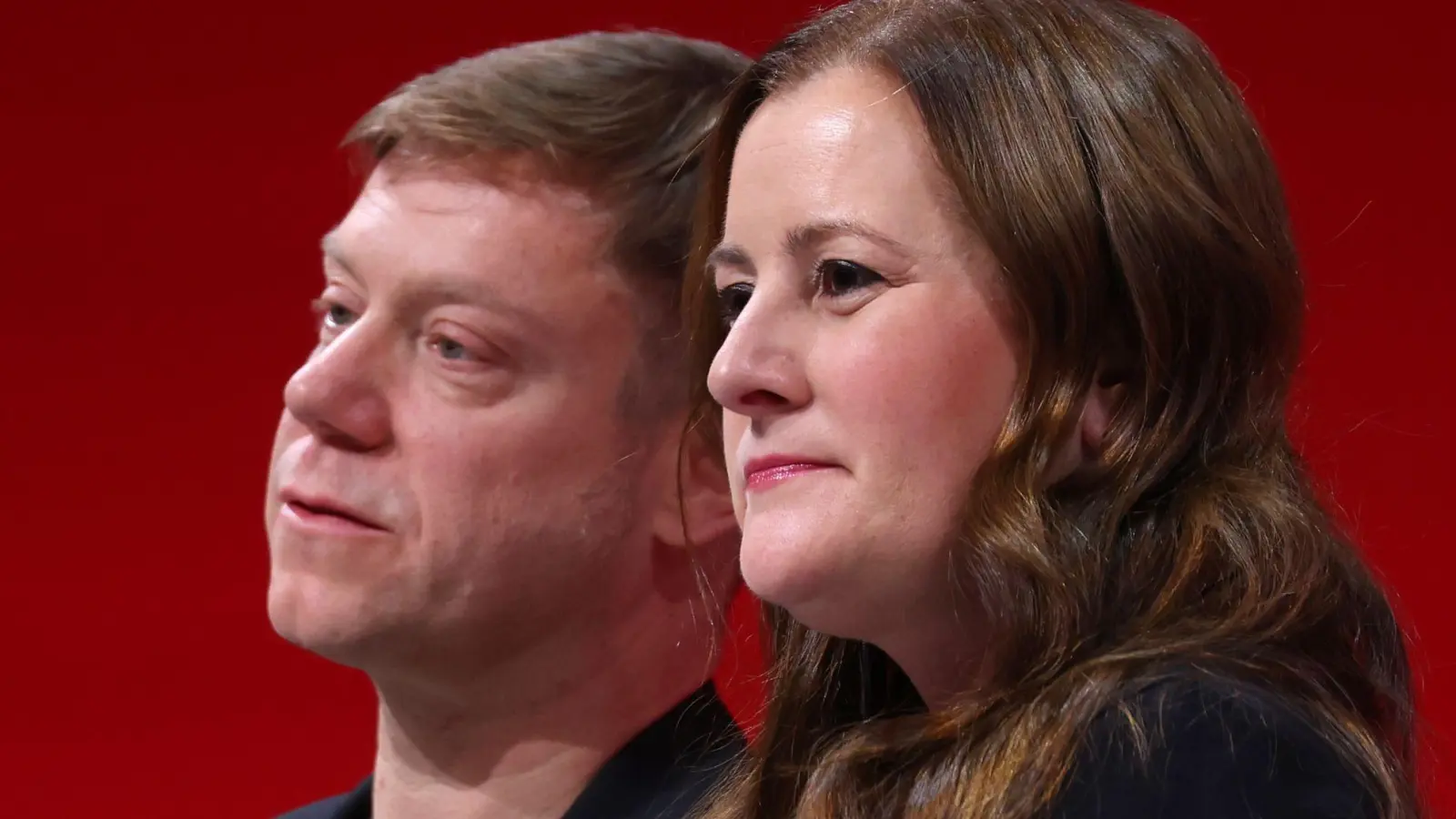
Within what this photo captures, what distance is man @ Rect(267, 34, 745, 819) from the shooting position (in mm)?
1505

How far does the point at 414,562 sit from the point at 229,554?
31.9 inches

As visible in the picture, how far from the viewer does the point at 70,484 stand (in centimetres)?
222

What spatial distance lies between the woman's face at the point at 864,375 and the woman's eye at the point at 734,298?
2.5 inches

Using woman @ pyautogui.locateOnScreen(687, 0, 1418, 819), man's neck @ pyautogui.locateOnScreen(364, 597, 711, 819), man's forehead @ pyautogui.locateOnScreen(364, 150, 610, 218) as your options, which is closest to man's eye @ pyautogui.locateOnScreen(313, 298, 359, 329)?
man's forehead @ pyautogui.locateOnScreen(364, 150, 610, 218)

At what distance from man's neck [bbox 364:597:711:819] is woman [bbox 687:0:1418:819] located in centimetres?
37

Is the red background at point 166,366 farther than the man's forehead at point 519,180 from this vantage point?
Yes

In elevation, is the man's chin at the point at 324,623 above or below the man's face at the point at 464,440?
below

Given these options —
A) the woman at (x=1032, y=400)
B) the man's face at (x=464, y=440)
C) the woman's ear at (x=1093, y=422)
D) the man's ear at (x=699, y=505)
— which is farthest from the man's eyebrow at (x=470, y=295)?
the woman's ear at (x=1093, y=422)

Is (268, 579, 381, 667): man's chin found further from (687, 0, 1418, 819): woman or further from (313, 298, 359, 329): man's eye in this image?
(687, 0, 1418, 819): woman

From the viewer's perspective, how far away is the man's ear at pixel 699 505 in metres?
1.56

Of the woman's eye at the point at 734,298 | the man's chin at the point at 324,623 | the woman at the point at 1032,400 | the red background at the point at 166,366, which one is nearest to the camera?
the woman at the point at 1032,400

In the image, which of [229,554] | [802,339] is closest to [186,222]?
[229,554]

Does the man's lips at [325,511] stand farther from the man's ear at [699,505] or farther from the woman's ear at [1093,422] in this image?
the woman's ear at [1093,422]

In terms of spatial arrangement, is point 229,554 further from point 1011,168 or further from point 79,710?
point 1011,168
